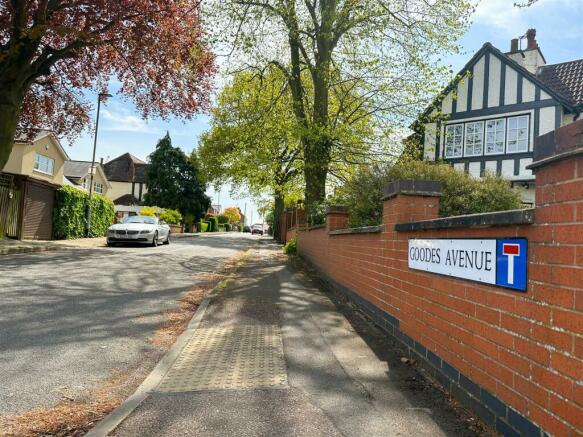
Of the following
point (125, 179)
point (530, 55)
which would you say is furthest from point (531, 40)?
point (125, 179)

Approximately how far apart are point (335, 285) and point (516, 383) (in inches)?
272

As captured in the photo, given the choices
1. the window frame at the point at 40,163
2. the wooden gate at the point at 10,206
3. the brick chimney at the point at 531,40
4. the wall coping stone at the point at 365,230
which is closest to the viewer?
the wall coping stone at the point at 365,230

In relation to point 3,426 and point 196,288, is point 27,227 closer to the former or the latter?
point 196,288

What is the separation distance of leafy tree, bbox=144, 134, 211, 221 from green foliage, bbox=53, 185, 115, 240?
2916 cm

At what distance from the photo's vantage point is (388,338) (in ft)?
18.6

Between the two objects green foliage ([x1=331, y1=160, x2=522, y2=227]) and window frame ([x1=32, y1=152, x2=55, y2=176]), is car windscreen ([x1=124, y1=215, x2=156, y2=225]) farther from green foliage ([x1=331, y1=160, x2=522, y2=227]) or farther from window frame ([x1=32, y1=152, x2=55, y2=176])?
green foliage ([x1=331, y1=160, x2=522, y2=227])

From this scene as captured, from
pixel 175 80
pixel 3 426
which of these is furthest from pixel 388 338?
pixel 175 80

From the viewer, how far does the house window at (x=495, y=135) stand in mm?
20109

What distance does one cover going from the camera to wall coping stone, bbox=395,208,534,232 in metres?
2.87

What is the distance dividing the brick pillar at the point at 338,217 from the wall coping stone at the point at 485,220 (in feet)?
18.0

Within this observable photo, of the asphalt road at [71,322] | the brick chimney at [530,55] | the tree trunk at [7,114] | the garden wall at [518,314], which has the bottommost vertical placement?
the asphalt road at [71,322]

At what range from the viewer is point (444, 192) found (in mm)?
8375

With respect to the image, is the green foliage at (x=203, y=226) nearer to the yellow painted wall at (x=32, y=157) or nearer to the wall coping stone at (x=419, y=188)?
the yellow painted wall at (x=32, y=157)

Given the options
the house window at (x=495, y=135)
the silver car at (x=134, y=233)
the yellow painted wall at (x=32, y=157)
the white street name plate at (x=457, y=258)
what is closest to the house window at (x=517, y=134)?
the house window at (x=495, y=135)
